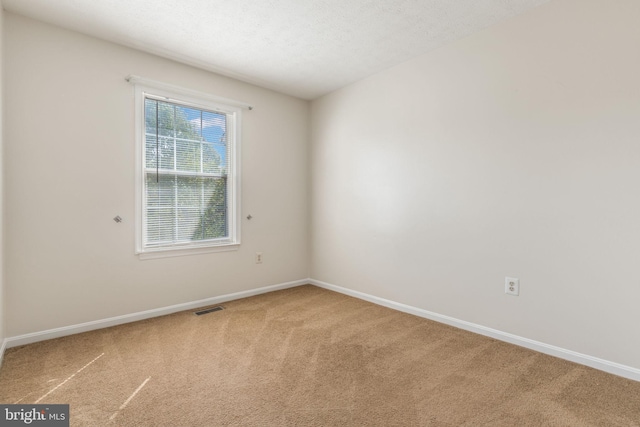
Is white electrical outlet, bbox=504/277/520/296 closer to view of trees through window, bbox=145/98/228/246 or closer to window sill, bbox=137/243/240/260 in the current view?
window sill, bbox=137/243/240/260

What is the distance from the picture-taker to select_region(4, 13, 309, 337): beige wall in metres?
2.33

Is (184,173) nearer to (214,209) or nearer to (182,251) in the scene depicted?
(214,209)

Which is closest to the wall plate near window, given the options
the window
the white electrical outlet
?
the window

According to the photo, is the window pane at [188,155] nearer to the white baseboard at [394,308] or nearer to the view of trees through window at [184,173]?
the view of trees through window at [184,173]

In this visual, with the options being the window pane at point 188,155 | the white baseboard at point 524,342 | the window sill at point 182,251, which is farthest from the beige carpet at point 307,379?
the window pane at point 188,155

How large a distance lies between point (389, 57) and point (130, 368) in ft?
10.6

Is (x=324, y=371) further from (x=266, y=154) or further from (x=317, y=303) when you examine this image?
(x=266, y=154)

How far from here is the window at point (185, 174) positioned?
2.91m

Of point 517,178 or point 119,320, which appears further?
point 119,320

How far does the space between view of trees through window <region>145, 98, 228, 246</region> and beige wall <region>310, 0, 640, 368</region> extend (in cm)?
154

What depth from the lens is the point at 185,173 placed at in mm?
3152

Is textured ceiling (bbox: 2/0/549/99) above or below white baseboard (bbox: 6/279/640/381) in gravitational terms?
above

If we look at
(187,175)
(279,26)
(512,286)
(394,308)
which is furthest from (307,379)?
(279,26)

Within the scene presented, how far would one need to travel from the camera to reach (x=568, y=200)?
213cm
